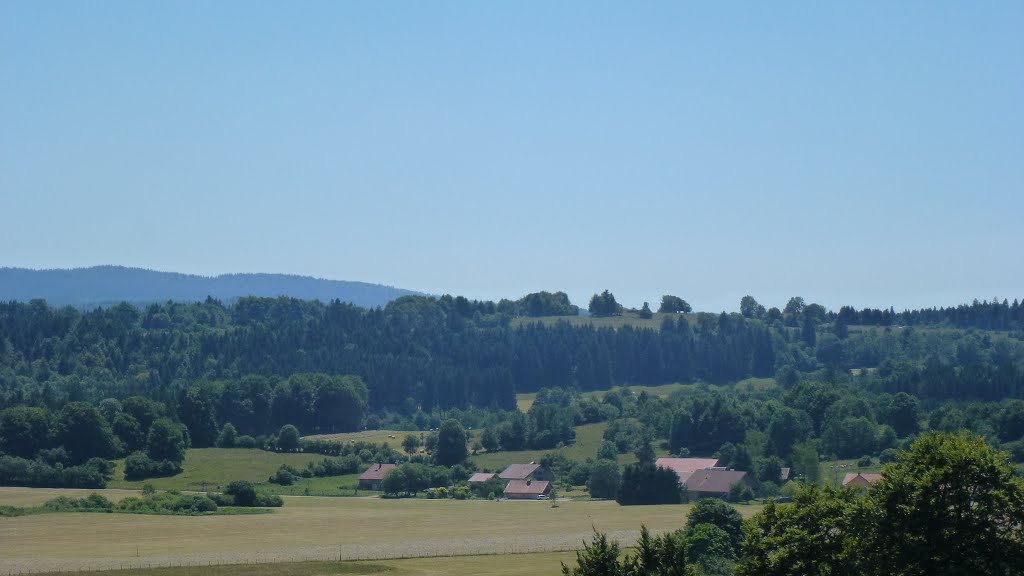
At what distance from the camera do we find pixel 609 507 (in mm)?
115000

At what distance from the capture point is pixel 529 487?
132 metres

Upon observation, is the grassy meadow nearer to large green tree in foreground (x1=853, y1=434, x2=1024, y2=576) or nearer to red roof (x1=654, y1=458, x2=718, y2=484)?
red roof (x1=654, y1=458, x2=718, y2=484)

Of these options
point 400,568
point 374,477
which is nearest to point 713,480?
point 374,477

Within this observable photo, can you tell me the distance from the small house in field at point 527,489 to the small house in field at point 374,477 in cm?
1380

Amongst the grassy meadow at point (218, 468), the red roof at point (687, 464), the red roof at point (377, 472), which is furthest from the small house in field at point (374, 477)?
the red roof at point (687, 464)

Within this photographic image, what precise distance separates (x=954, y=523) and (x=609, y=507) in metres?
75.5

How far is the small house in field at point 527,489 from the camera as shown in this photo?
130 metres

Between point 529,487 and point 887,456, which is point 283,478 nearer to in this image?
point 529,487

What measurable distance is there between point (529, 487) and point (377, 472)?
725 inches

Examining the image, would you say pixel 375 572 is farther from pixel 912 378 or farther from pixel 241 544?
pixel 912 378

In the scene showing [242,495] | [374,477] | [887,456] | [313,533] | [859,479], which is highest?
[887,456]

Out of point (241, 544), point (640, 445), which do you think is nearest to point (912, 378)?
point (640, 445)

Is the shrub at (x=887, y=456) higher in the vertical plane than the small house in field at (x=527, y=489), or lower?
higher

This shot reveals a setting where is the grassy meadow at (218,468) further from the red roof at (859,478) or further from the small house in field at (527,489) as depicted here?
the red roof at (859,478)
